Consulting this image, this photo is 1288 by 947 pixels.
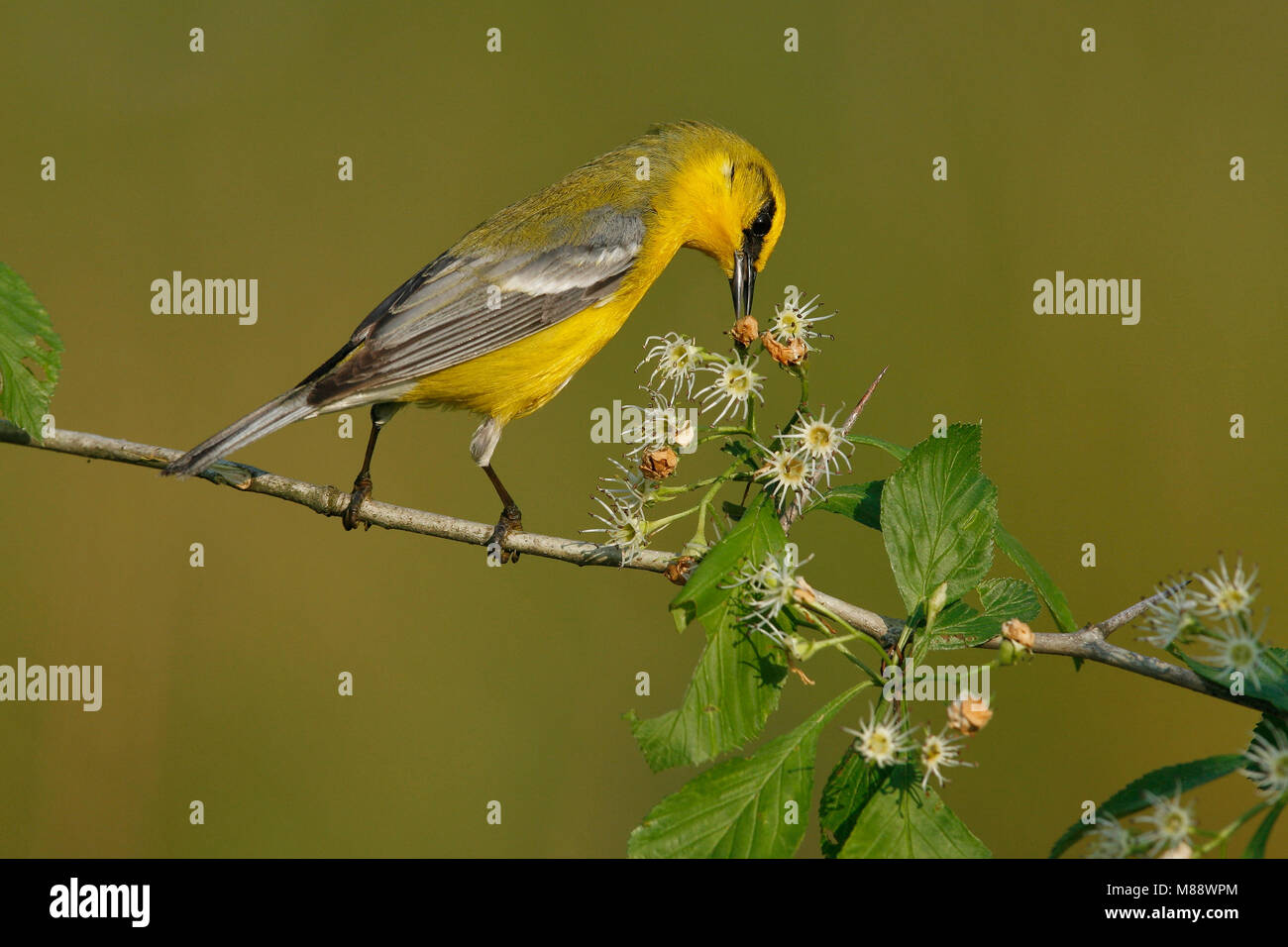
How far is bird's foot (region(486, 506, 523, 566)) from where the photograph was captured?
320 cm

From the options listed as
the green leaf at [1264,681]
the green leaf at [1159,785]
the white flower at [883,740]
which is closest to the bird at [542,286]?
the white flower at [883,740]

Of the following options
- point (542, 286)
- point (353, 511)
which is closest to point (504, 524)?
point (353, 511)

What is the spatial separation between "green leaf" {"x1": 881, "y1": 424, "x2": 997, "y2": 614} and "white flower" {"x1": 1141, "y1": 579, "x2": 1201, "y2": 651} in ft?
1.20

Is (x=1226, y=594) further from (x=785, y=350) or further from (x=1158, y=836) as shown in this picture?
(x=785, y=350)

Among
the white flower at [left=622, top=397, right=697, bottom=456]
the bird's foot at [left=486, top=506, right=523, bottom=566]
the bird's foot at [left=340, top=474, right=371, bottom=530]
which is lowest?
the bird's foot at [left=486, top=506, right=523, bottom=566]

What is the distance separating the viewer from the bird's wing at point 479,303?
4152 millimetres

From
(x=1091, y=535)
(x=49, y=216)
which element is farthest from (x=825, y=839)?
(x=49, y=216)

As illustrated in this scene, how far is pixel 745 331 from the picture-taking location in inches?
106

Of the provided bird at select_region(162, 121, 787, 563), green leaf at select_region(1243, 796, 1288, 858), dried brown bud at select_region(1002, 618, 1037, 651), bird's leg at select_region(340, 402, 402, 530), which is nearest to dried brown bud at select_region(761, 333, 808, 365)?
dried brown bud at select_region(1002, 618, 1037, 651)

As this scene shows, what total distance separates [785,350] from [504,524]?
1.81m

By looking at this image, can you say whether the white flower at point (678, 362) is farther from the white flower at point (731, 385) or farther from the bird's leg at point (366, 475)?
the bird's leg at point (366, 475)

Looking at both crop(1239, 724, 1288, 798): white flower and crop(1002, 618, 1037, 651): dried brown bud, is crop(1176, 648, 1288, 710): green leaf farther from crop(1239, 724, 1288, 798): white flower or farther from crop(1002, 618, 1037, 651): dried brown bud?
crop(1002, 618, 1037, 651): dried brown bud

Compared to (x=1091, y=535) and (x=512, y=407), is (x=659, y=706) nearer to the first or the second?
(x=512, y=407)

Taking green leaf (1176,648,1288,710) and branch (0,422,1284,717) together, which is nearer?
green leaf (1176,648,1288,710)
